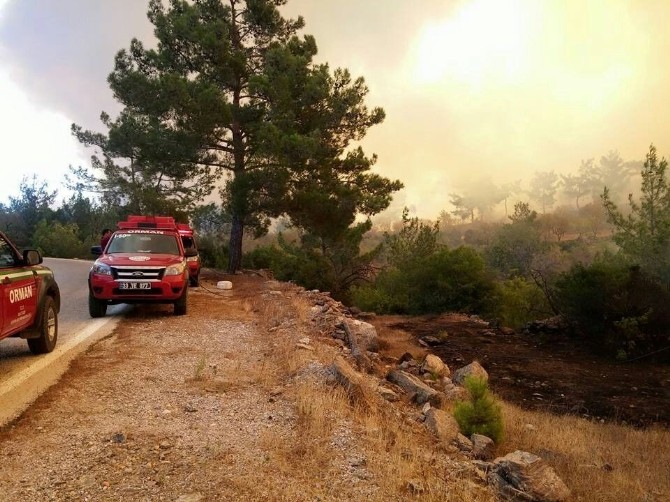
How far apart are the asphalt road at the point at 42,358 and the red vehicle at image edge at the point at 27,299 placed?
32 cm

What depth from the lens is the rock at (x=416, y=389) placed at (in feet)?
26.5

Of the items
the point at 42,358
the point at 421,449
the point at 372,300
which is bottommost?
the point at 372,300

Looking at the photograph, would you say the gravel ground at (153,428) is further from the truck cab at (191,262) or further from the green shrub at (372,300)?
the green shrub at (372,300)

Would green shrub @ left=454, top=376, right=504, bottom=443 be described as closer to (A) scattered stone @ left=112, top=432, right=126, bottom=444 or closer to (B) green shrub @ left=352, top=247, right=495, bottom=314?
(A) scattered stone @ left=112, top=432, right=126, bottom=444

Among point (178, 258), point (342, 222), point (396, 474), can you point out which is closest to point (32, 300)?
point (178, 258)

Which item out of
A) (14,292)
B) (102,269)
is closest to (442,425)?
(14,292)

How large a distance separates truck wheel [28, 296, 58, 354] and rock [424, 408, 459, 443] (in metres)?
5.39

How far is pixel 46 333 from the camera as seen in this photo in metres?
7.94

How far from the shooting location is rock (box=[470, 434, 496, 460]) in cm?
601

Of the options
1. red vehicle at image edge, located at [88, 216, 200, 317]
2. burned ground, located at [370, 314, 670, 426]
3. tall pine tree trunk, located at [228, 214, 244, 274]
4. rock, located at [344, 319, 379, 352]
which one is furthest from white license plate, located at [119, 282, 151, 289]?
tall pine tree trunk, located at [228, 214, 244, 274]

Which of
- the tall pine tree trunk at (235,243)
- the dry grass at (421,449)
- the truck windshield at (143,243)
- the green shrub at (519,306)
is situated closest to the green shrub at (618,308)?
the green shrub at (519,306)

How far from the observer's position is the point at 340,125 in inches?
926

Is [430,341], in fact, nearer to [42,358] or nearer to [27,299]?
[42,358]

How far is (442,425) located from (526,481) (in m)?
1.66
